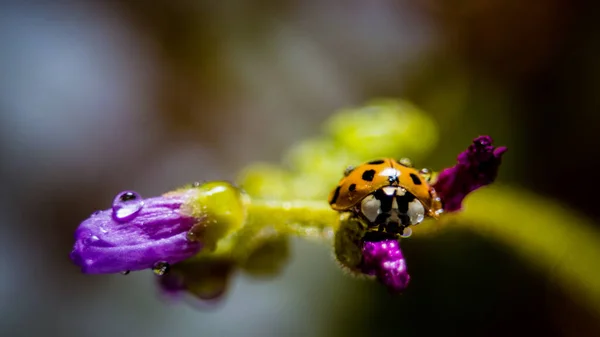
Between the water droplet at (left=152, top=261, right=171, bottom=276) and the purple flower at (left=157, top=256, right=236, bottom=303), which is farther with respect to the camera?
the purple flower at (left=157, top=256, right=236, bottom=303)

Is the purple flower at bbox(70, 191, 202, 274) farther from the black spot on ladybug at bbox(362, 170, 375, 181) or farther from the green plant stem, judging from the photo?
the green plant stem

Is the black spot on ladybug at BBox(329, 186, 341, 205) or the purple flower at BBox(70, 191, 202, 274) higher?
the black spot on ladybug at BBox(329, 186, 341, 205)

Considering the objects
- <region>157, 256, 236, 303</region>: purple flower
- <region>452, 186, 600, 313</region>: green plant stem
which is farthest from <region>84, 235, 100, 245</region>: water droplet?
<region>452, 186, 600, 313</region>: green plant stem

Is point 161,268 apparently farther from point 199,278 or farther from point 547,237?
point 547,237

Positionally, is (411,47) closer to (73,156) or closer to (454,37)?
(454,37)

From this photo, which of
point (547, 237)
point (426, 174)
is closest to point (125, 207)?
point (426, 174)

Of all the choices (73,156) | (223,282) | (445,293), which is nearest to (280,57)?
(73,156)

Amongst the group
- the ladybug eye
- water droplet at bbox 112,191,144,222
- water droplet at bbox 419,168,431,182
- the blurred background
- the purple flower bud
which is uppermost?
the blurred background
